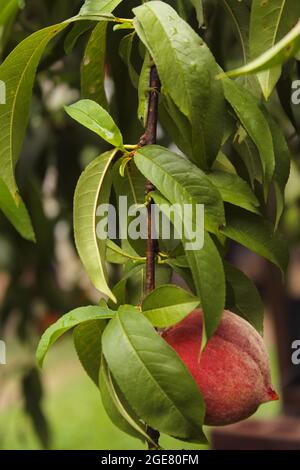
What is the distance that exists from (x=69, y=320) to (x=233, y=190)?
165 millimetres

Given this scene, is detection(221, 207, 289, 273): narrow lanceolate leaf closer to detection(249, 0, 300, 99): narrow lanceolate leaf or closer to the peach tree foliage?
the peach tree foliage

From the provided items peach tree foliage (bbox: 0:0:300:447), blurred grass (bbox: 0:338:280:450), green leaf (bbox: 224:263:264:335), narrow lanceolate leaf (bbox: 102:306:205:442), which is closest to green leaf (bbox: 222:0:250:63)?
peach tree foliage (bbox: 0:0:300:447)

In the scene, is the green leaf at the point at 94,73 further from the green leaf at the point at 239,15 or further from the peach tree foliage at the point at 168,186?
the green leaf at the point at 239,15

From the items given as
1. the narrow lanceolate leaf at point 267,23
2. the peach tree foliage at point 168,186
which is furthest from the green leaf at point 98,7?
the narrow lanceolate leaf at point 267,23

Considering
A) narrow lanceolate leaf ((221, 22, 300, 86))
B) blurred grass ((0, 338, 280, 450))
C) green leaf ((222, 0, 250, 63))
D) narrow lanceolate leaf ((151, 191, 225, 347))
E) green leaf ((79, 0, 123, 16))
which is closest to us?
narrow lanceolate leaf ((221, 22, 300, 86))

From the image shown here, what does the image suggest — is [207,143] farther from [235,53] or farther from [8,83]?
[235,53]

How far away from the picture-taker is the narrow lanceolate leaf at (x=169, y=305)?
59 centimetres

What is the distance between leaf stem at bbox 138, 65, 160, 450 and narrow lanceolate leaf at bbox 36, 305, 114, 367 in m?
0.04

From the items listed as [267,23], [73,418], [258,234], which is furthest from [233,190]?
[73,418]

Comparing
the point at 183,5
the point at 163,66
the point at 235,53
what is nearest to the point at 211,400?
the point at 163,66

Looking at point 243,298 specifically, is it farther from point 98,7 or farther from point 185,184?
point 98,7

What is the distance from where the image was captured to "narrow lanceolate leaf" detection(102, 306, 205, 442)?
562 millimetres

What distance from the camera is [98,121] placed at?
653 millimetres

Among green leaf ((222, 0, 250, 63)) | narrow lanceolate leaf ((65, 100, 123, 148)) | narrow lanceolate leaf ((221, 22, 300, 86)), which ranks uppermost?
narrow lanceolate leaf ((221, 22, 300, 86))
